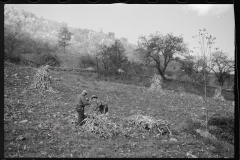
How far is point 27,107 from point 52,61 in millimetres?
10691

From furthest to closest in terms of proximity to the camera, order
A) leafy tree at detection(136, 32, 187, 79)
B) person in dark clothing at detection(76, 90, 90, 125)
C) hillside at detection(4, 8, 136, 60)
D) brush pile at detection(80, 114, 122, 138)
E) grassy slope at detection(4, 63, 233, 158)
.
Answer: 1. hillside at detection(4, 8, 136, 60)
2. leafy tree at detection(136, 32, 187, 79)
3. person in dark clothing at detection(76, 90, 90, 125)
4. brush pile at detection(80, 114, 122, 138)
5. grassy slope at detection(4, 63, 233, 158)

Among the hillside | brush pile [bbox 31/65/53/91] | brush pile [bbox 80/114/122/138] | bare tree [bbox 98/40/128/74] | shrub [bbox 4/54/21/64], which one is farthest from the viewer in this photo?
the hillside

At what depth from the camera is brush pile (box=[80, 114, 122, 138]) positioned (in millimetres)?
5434

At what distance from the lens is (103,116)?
6.11 meters

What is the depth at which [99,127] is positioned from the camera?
561cm

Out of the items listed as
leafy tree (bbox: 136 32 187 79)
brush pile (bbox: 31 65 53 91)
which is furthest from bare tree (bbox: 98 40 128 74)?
brush pile (bbox: 31 65 53 91)

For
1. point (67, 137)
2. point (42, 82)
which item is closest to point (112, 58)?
point (42, 82)

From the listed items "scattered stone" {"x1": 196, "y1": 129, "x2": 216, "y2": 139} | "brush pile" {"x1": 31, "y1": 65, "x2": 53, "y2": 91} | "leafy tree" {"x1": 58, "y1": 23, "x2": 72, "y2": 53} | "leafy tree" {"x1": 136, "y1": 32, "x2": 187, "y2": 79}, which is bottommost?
"scattered stone" {"x1": 196, "y1": 129, "x2": 216, "y2": 139}

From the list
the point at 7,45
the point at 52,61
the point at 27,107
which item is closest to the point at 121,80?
the point at 52,61

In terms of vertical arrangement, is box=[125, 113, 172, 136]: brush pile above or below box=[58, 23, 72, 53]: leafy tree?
below

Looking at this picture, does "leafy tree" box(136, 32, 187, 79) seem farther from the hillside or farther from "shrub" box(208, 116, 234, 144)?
"shrub" box(208, 116, 234, 144)

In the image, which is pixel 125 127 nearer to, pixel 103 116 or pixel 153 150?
pixel 103 116

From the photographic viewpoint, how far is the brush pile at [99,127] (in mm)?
5434

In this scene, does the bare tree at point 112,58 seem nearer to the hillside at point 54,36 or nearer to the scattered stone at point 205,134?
the hillside at point 54,36
